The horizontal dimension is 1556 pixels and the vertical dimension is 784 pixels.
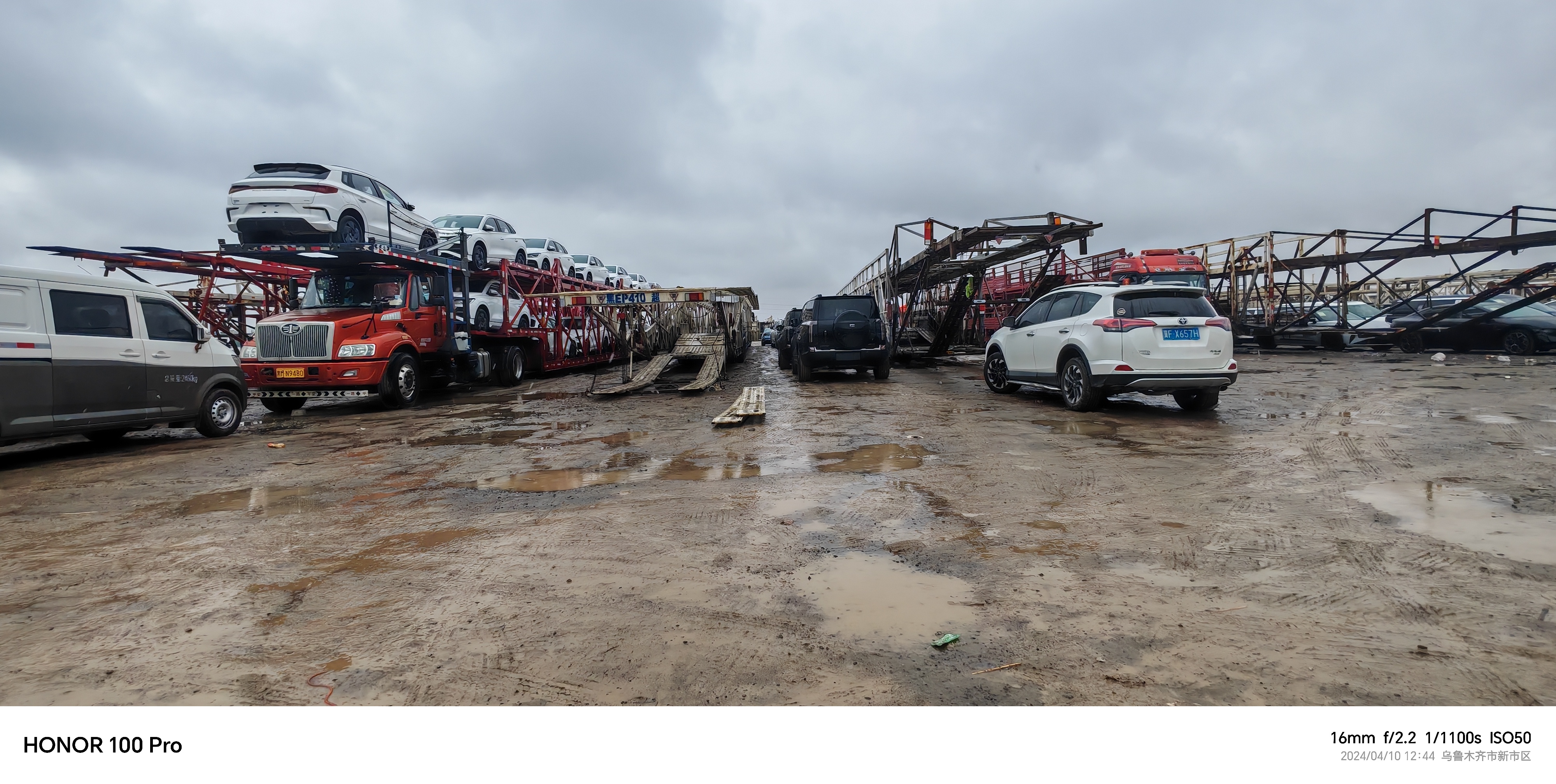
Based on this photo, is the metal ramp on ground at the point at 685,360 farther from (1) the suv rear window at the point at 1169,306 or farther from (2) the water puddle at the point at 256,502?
(1) the suv rear window at the point at 1169,306

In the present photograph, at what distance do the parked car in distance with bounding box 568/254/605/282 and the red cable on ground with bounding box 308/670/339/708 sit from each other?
65.0 ft

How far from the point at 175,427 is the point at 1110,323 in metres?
12.1

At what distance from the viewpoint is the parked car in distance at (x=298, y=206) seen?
1021cm

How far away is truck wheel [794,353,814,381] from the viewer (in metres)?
14.1

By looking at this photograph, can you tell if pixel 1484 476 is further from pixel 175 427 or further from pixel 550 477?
pixel 175 427

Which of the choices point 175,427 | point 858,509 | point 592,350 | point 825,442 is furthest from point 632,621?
point 592,350

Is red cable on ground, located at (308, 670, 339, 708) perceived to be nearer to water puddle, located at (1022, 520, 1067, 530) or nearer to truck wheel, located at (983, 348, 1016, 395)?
water puddle, located at (1022, 520, 1067, 530)

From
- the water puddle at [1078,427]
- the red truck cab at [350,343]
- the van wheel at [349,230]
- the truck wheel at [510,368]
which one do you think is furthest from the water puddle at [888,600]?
the truck wheel at [510,368]

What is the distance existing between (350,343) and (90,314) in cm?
337

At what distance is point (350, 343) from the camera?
10492mm

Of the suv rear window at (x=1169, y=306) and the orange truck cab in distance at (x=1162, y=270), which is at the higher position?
the orange truck cab in distance at (x=1162, y=270)

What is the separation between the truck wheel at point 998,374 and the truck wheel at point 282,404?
10.6m

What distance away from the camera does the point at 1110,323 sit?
26.8 feet

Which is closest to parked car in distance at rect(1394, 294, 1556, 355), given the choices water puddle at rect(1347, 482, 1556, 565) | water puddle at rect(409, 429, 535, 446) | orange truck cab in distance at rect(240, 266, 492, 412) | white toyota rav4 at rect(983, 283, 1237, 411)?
white toyota rav4 at rect(983, 283, 1237, 411)
